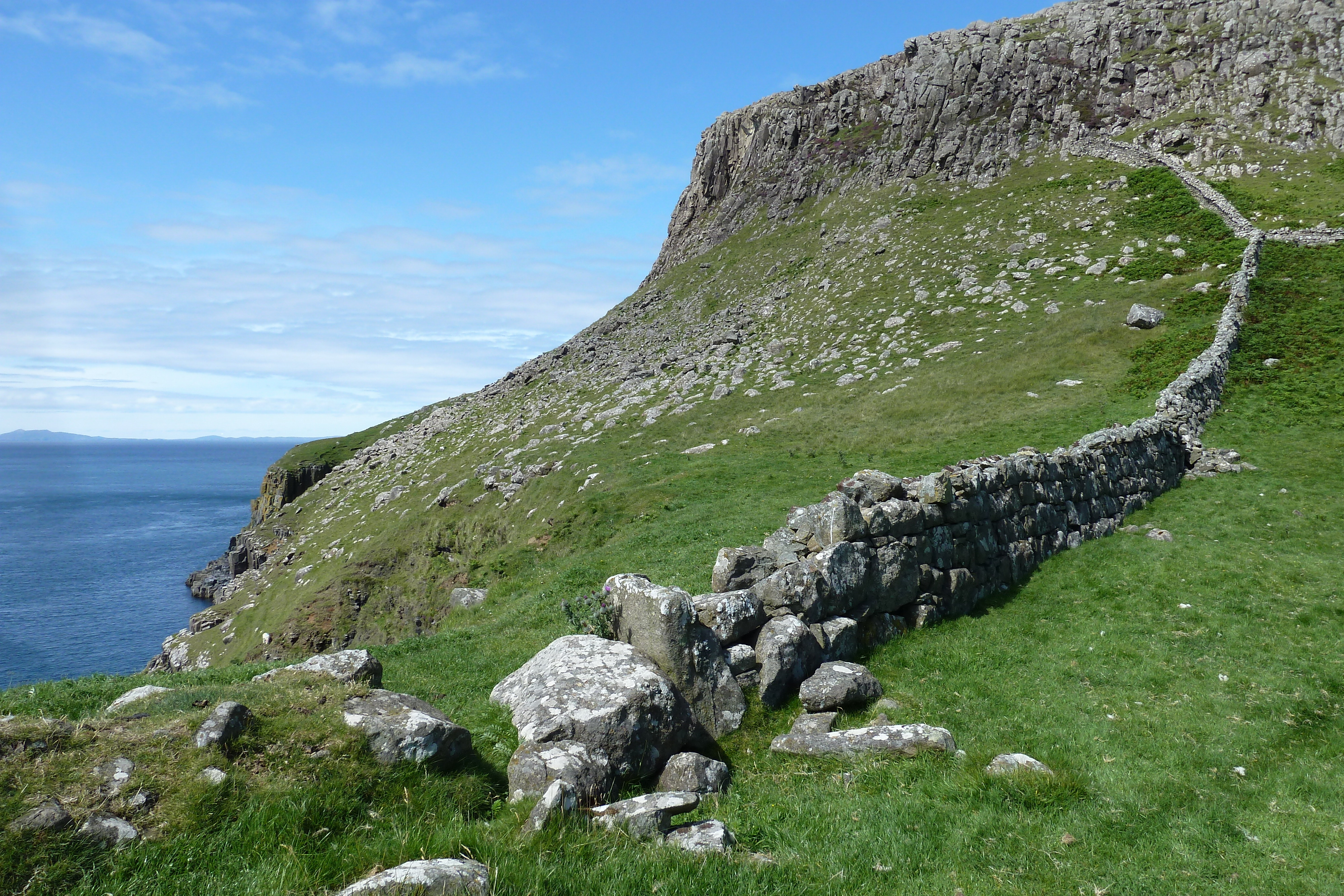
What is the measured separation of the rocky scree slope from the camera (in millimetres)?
48906

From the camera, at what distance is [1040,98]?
78.0 meters

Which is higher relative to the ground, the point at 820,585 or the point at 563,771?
the point at 820,585

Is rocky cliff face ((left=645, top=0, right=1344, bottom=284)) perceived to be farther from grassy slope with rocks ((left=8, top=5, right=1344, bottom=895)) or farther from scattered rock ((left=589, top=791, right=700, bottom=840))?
scattered rock ((left=589, top=791, right=700, bottom=840))

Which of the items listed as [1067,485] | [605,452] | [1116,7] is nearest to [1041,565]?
[1067,485]

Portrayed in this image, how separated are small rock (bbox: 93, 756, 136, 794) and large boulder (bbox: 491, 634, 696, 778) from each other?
4.68 metres

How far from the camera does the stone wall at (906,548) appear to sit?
45.7 feet

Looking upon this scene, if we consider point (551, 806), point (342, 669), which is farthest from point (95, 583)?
point (551, 806)

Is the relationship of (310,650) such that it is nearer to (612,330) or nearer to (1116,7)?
(612,330)

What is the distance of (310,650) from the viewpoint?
40812 mm

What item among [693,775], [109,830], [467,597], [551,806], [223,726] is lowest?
[467,597]

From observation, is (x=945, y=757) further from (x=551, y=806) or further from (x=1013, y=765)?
(x=551, y=806)

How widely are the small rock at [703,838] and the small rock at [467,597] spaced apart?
780 inches

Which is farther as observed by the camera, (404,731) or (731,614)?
(731,614)

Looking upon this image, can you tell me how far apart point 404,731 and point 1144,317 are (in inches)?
1965
